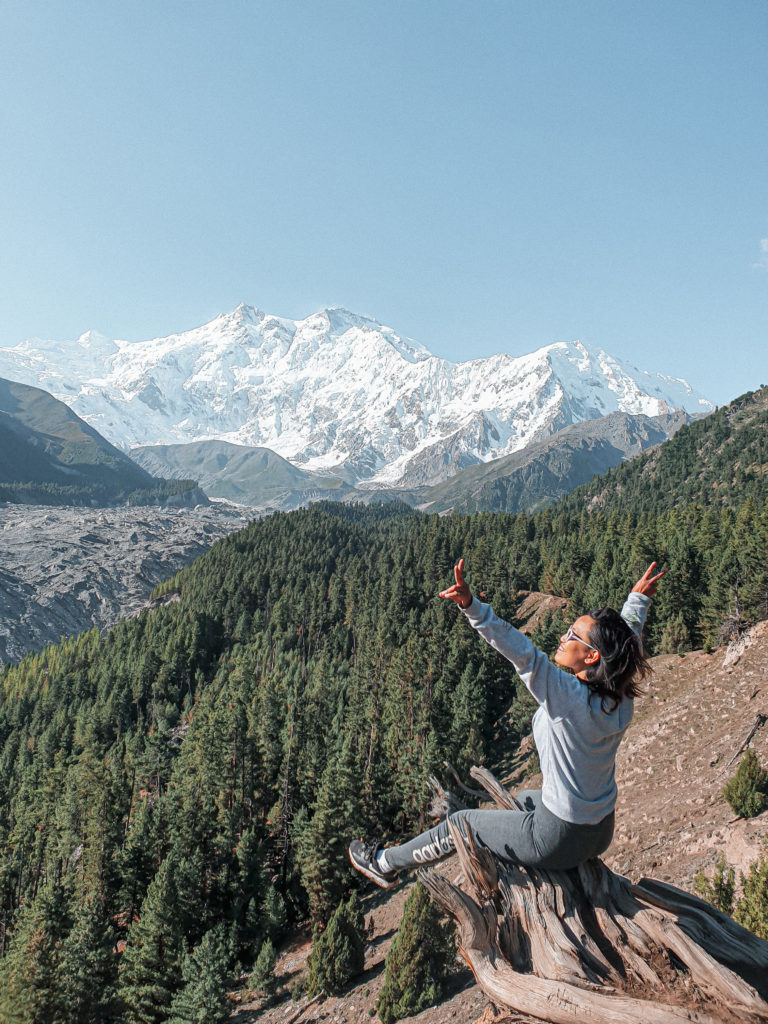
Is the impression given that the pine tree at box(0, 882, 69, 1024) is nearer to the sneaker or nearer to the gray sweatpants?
the sneaker

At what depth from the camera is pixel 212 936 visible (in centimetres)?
3541

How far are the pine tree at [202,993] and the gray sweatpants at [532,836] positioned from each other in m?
33.6

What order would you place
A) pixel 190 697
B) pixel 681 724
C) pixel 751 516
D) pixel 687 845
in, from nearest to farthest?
pixel 687 845 → pixel 681 724 → pixel 751 516 → pixel 190 697

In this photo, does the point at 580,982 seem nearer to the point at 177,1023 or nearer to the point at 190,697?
the point at 177,1023

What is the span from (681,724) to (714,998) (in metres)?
34.1

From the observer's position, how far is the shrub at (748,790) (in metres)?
22.2

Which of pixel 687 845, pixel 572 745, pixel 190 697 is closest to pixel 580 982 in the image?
pixel 572 745

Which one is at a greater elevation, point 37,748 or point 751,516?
point 751,516

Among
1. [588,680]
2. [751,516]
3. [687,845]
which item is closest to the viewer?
[588,680]

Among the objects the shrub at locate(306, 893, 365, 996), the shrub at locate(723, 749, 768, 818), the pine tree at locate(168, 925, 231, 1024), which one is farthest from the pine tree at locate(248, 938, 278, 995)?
the shrub at locate(723, 749, 768, 818)

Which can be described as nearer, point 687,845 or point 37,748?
point 687,845

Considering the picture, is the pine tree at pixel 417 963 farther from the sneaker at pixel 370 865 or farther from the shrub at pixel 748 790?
the sneaker at pixel 370 865

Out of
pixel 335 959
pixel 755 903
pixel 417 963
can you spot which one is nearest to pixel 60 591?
pixel 335 959

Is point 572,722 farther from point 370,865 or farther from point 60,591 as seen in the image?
point 60,591
